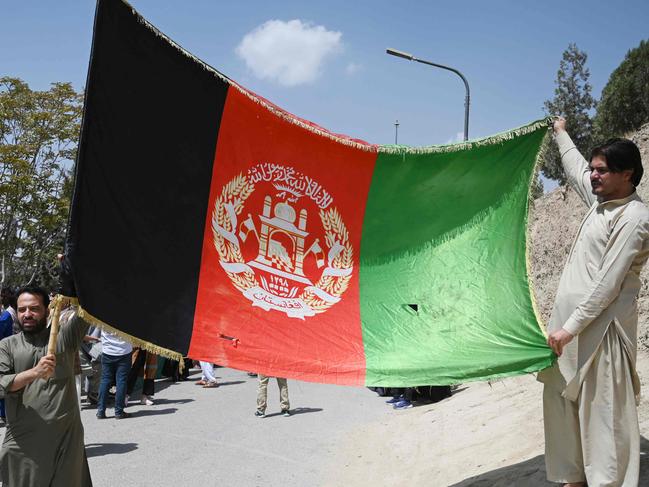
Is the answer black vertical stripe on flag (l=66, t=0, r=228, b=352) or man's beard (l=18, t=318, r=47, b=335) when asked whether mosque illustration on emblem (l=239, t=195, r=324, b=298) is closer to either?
black vertical stripe on flag (l=66, t=0, r=228, b=352)

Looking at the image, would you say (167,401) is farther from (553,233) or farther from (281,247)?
(553,233)

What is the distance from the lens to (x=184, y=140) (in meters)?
4.43

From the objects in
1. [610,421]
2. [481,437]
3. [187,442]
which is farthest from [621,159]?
[187,442]

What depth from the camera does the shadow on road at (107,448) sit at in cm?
807

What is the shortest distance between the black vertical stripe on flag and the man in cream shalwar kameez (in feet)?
8.25

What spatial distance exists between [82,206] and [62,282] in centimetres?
50

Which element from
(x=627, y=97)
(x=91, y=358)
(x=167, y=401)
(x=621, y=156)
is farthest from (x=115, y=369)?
(x=627, y=97)

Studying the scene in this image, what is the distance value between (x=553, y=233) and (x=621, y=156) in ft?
37.0

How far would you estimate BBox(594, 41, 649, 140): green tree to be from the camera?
1174 inches

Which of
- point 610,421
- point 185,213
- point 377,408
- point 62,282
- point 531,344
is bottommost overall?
point 377,408

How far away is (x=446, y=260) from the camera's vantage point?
472cm

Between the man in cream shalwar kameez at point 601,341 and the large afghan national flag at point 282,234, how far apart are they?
0.27 m

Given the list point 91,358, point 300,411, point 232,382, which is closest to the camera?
point 300,411

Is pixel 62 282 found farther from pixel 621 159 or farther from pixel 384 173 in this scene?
pixel 621 159
